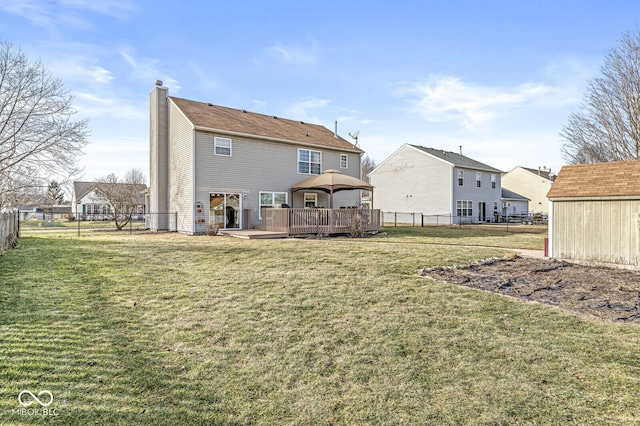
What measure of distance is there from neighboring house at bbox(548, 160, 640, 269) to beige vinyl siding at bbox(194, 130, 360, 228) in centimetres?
1283

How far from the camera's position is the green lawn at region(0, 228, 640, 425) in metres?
2.79

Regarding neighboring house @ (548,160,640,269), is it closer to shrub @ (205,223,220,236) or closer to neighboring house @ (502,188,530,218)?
shrub @ (205,223,220,236)

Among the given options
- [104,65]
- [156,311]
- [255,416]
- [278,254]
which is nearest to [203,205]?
[104,65]

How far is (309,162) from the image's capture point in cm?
2025

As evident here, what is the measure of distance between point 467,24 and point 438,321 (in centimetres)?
1229

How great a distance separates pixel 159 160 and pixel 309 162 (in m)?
8.25

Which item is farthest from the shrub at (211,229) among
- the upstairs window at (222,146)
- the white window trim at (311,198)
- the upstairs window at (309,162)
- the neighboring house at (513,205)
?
the neighboring house at (513,205)

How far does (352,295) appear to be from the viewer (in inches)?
227

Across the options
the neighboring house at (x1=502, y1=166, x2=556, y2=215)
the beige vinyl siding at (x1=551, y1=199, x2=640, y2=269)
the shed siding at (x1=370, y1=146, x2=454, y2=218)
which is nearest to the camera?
the beige vinyl siding at (x1=551, y1=199, x2=640, y2=269)

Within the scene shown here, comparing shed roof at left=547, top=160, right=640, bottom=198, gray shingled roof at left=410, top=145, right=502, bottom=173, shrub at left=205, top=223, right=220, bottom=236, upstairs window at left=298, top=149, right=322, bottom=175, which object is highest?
gray shingled roof at left=410, top=145, right=502, bottom=173

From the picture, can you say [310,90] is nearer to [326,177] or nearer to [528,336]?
[326,177]

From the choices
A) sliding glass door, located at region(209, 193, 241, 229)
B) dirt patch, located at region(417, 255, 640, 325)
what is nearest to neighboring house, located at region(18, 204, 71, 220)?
sliding glass door, located at region(209, 193, 241, 229)

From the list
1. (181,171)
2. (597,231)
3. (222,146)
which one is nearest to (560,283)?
(597,231)

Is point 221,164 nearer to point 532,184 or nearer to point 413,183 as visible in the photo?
point 413,183
